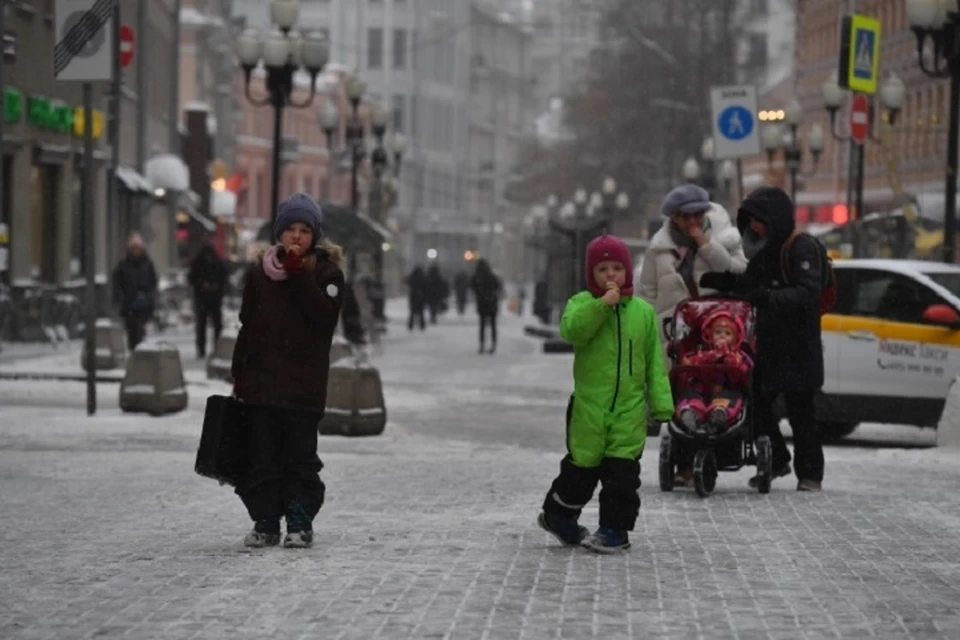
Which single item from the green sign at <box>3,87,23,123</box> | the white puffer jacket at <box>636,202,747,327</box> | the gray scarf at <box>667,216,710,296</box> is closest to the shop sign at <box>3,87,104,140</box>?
the green sign at <box>3,87,23,123</box>

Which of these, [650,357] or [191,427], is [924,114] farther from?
[650,357]

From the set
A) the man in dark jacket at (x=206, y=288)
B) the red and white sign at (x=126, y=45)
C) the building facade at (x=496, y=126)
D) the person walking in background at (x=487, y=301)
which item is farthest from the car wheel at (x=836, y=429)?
the building facade at (x=496, y=126)

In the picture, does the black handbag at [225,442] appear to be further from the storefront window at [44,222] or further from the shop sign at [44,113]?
the storefront window at [44,222]

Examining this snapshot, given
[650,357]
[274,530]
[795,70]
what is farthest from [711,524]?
[795,70]

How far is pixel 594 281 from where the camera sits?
12359 millimetres

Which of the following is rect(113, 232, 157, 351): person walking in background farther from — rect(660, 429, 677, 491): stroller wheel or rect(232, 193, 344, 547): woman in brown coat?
rect(232, 193, 344, 547): woman in brown coat

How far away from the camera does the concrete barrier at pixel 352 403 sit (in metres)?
21.5

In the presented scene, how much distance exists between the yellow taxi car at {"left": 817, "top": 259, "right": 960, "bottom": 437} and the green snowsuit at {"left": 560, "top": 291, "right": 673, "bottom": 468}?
975cm

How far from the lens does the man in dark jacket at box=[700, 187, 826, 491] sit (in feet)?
50.6

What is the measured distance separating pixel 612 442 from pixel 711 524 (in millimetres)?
1535

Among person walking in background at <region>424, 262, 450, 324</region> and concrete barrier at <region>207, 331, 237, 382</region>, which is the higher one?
concrete barrier at <region>207, 331, 237, 382</region>

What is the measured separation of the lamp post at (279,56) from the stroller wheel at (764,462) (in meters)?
14.6

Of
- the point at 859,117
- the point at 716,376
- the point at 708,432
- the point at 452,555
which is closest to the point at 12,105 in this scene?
the point at 859,117

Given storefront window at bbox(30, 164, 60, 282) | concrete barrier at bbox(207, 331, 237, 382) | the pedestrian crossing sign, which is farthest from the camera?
storefront window at bbox(30, 164, 60, 282)
